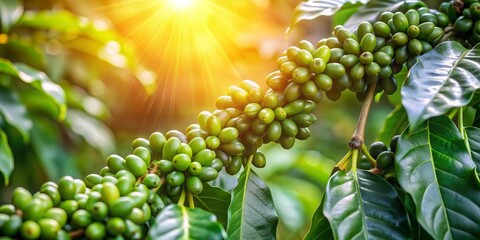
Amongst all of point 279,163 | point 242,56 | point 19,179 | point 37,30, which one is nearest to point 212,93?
point 242,56

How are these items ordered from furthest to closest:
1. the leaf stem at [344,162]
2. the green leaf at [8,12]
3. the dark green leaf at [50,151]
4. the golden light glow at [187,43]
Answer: the golden light glow at [187,43] → the dark green leaf at [50,151] → the green leaf at [8,12] → the leaf stem at [344,162]

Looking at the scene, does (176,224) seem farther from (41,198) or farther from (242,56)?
(242,56)

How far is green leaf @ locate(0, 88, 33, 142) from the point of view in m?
1.81

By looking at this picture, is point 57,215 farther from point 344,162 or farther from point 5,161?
point 5,161

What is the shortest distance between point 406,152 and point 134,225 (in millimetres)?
366

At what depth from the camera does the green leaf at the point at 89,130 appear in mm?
2387

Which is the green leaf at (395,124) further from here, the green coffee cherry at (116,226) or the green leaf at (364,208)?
the green coffee cherry at (116,226)

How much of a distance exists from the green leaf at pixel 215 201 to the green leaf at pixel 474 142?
0.36 metres

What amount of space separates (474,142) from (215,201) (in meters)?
0.39

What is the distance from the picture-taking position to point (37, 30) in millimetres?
2619

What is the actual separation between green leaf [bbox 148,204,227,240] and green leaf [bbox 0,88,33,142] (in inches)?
52.6

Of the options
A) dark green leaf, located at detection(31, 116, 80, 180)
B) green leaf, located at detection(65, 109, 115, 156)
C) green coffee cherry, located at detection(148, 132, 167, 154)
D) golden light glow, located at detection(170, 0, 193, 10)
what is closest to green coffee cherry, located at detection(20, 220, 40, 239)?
green coffee cherry, located at detection(148, 132, 167, 154)

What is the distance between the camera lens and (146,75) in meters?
2.61

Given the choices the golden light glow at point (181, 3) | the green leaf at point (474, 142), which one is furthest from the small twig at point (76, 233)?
the golden light glow at point (181, 3)
